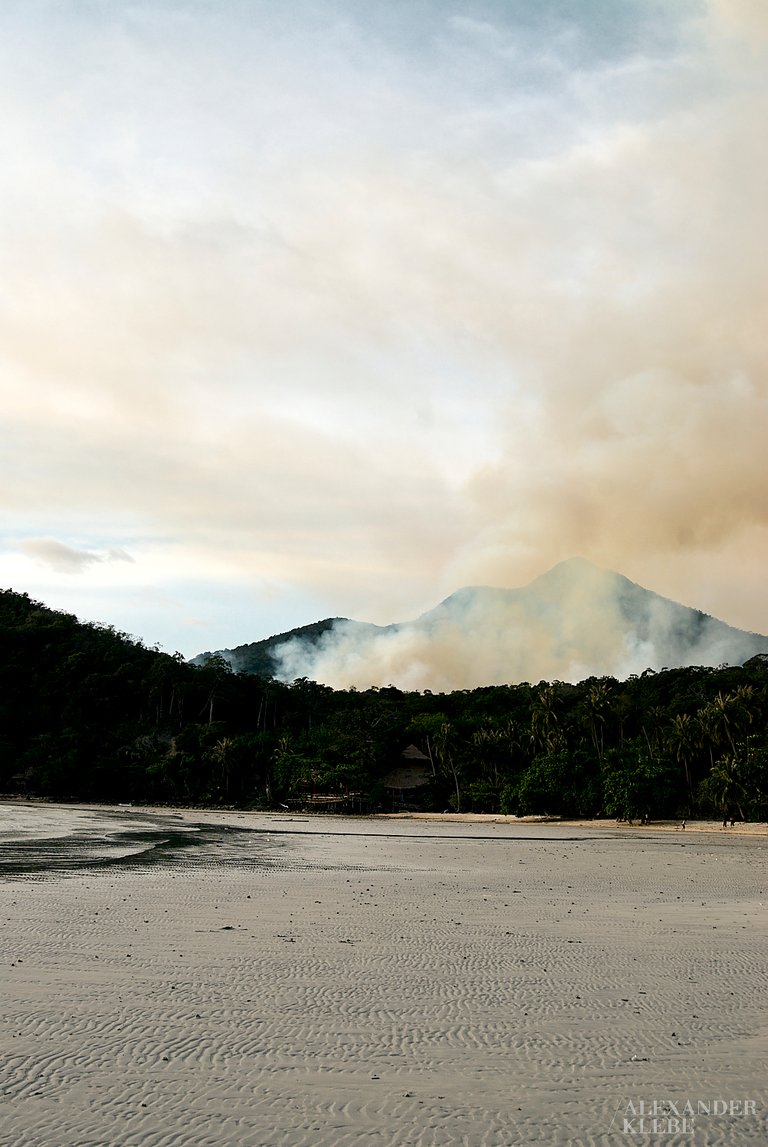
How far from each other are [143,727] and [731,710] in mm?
77627

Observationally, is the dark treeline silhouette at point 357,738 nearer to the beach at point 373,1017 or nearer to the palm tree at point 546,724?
the palm tree at point 546,724

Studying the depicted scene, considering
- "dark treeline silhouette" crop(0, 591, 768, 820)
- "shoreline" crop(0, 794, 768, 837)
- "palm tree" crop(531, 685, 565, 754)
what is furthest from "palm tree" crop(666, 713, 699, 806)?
"palm tree" crop(531, 685, 565, 754)

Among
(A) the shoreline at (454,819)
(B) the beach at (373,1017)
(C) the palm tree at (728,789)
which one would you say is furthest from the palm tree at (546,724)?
(B) the beach at (373,1017)

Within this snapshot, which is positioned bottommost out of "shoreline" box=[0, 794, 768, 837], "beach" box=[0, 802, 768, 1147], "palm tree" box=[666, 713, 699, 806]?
"shoreline" box=[0, 794, 768, 837]

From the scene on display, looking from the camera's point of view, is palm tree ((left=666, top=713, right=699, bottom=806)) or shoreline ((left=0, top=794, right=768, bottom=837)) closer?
shoreline ((left=0, top=794, right=768, bottom=837))

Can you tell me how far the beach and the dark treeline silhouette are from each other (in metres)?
56.4

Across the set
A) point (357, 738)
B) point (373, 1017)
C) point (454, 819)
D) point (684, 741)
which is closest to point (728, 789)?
point (684, 741)

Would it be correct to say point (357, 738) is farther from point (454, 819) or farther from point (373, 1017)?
point (373, 1017)

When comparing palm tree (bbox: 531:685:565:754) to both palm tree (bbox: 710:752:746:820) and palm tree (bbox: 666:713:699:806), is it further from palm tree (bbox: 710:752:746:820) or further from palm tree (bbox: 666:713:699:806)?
palm tree (bbox: 710:752:746:820)

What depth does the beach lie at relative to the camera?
6.75 m

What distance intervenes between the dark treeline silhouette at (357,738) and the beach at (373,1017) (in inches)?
2222

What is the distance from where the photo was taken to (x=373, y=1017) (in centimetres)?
955

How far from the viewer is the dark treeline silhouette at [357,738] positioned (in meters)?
76.0

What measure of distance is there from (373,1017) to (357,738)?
89.8 metres
